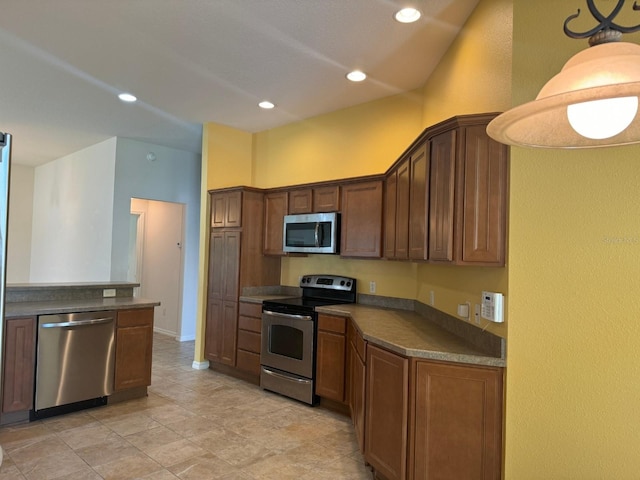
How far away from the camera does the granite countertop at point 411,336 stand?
2.15m

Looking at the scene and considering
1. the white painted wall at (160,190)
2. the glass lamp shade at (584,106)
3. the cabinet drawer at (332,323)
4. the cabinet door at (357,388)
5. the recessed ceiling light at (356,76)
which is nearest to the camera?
the glass lamp shade at (584,106)

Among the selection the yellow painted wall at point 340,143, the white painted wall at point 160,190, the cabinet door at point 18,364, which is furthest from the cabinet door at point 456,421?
the white painted wall at point 160,190

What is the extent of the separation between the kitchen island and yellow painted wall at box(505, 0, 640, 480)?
329 cm

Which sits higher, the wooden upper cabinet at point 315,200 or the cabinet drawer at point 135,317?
the wooden upper cabinet at point 315,200

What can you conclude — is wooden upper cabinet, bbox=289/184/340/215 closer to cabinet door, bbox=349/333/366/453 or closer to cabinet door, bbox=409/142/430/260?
cabinet door, bbox=409/142/430/260

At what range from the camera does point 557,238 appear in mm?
1976

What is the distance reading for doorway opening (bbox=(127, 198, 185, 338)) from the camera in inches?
264

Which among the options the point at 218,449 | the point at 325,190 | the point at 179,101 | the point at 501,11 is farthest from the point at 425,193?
the point at 179,101

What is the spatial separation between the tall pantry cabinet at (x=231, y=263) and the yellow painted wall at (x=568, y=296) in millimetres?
3244

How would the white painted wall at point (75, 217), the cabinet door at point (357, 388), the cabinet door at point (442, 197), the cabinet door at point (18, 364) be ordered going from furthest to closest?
the white painted wall at point (75, 217), the cabinet door at point (18, 364), the cabinet door at point (357, 388), the cabinet door at point (442, 197)

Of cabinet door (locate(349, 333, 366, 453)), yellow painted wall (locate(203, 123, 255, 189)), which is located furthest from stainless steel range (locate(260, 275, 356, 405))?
yellow painted wall (locate(203, 123, 255, 189))

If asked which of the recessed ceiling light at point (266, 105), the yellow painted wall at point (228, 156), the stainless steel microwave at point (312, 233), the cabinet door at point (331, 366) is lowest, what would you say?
the cabinet door at point (331, 366)

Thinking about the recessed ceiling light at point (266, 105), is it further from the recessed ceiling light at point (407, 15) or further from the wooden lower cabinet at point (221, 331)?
the wooden lower cabinet at point (221, 331)

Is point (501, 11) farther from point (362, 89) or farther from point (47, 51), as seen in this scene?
point (47, 51)
